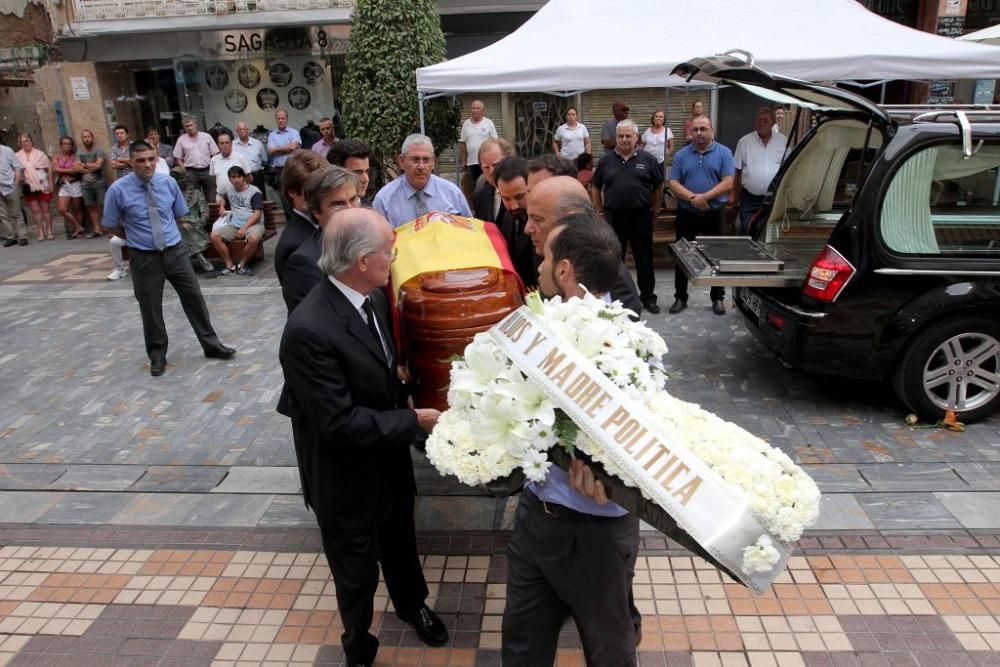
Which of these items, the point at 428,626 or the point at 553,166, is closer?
the point at 428,626

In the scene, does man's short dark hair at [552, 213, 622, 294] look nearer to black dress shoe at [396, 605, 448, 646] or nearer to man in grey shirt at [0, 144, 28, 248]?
black dress shoe at [396, 605, 448, 646]

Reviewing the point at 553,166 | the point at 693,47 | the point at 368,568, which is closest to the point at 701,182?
the point at 693,47

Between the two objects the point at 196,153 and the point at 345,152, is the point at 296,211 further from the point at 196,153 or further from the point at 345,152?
the point at 196,153

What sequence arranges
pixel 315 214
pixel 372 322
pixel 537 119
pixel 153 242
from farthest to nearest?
pixel 537 119 → pixel 153 242 → pixel 315 214 → pixel 372 322

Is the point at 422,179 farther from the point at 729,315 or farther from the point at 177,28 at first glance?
the point at 177,28

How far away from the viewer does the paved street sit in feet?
10.5

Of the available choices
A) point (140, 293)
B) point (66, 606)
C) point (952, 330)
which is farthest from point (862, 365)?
point (140, 293)

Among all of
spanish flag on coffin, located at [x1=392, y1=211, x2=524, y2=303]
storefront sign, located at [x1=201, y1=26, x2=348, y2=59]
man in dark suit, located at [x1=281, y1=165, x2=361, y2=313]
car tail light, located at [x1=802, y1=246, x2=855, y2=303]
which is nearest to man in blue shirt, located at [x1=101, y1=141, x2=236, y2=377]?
man in dark suit, located at [x1=281, y1=165, x2=361, y2=313]

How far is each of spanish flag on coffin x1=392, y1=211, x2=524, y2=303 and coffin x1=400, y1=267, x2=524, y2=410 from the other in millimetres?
53

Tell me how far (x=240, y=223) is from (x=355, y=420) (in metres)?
7.94

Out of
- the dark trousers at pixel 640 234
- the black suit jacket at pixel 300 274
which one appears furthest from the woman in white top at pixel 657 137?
the black suit jacket at pixel 300 274

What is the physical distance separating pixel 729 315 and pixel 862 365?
7.99 ft

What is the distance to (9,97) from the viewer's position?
14.0 m

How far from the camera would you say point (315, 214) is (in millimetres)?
3664
